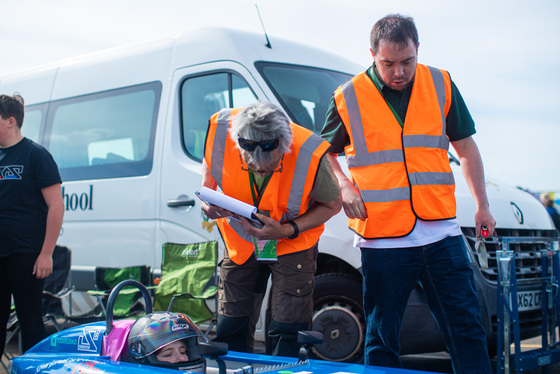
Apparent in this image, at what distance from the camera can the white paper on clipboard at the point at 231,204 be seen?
9.34ft

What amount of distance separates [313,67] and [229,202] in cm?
250

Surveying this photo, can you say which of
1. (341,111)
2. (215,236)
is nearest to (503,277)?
(341,111)

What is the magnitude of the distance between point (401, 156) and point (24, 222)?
247 cm

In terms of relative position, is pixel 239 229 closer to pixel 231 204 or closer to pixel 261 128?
pixel 231 204

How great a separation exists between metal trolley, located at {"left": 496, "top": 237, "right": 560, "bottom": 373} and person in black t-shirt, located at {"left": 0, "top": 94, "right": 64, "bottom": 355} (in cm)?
284

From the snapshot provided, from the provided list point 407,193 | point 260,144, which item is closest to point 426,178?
point 407,193

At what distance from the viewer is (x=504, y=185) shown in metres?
4.66

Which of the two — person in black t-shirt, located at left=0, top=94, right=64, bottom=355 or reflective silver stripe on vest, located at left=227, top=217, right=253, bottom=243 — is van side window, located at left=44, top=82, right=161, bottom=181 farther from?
reflective silver stripe on vest, located at left=227, top=217, right=253, bottom=243

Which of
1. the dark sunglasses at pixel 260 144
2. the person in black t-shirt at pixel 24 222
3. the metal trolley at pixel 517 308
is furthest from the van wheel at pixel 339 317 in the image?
the person in black t-shirt at pixel 24 222

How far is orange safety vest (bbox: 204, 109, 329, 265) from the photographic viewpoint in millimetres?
2994

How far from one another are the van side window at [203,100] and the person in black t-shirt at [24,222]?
4.24 feet

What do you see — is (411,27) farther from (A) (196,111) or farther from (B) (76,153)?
(B) (76,153)

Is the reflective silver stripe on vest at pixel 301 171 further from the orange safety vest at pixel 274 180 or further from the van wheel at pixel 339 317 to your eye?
the van wheel at pixel 339 317

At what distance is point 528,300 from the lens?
420cm
